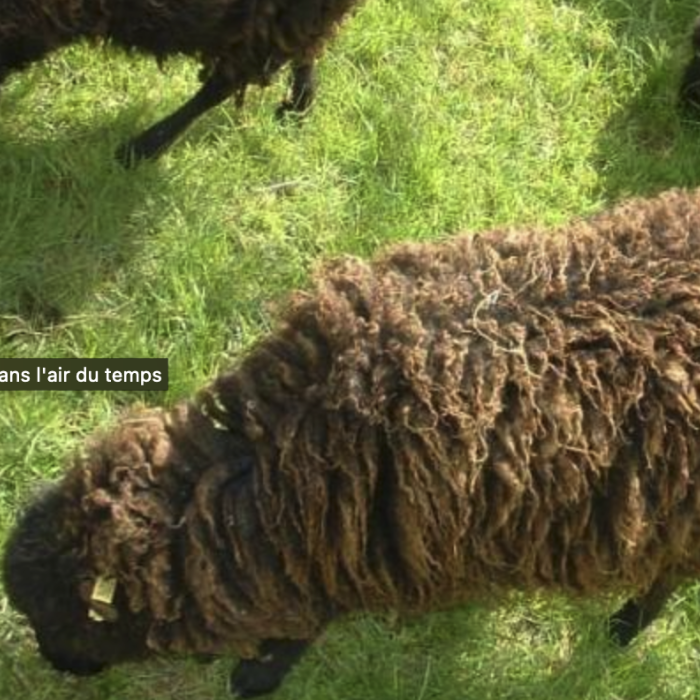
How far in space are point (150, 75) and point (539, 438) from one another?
228 centimetres

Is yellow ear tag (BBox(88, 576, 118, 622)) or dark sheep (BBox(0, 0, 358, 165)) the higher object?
dark sheep (BBox(0, 0, 358, 165))

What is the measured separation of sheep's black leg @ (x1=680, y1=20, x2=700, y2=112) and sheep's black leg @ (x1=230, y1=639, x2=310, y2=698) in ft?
8.11

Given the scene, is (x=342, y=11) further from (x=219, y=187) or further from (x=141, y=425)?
(x=141, y=425)

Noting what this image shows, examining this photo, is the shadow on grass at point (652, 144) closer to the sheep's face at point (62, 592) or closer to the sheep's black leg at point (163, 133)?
the sheep's black leg at point (163, 133)

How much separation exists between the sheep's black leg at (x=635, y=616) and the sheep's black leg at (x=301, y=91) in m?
1.87

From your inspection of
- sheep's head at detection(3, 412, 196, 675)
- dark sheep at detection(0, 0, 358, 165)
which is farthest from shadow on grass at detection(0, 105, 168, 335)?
sheep's head at detection(3, 412, 196, 675)

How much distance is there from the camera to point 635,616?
11.5ft

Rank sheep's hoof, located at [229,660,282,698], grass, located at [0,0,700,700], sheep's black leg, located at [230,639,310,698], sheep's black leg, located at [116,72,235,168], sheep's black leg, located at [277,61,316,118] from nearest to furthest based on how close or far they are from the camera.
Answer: sheep's black leg, located at [230,639,310,698] < sheep's hoof, located at [229,660,282,698] < grass, located at [0,0,700,700] < sheep's black leg, located at [116,72,235,168] < sheep's black leg, located at [277,61,316,118]

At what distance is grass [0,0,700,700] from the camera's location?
11.6 feet

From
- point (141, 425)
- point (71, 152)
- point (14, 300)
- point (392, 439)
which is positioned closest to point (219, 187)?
point (71, 152)

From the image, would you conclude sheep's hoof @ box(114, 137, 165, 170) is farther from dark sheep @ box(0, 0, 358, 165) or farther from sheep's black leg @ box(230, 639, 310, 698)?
sheep's black leg @ box(230, 639, 310, 698)

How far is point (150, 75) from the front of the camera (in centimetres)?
438

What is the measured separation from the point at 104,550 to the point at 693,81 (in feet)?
9.35

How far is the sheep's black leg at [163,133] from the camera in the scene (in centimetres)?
409
